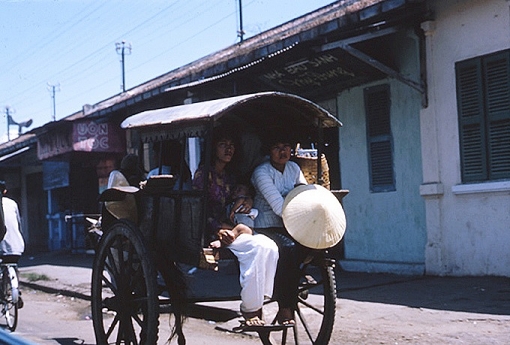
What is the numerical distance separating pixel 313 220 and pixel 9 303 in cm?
509

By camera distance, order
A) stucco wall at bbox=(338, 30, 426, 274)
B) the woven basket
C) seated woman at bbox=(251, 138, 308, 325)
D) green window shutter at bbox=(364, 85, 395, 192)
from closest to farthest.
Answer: seated woman at bbox=(251, 138, 308, 325), the woven basket, stucco wall at bbox=(338, 30, 426, 274), green window shutter at bbox=(364, 85, 395, 192)

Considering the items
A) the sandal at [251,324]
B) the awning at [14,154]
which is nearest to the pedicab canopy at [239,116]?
the sandal at [251,324]

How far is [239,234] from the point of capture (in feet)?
17.6

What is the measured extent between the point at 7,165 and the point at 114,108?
1020 cm

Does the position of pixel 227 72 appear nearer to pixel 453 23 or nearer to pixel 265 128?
pixel 453 23

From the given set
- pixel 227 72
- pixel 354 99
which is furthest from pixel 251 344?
pixel 227 72

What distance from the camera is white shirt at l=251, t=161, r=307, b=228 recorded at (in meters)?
5.70

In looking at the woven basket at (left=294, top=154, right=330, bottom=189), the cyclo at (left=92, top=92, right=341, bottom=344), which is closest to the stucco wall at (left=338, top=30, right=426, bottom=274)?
the woven basket at (left=294, top=154, right=330, bottom=189)

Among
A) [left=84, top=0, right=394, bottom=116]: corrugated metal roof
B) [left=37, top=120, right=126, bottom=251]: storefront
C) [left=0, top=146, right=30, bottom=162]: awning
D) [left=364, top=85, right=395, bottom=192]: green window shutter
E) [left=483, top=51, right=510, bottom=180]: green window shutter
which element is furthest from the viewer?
[left=0, top=146, right=30, bottom=162]: awning

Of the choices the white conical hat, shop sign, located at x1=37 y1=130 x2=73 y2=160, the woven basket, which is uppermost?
shop sign, located at x1=37 y1=130 x2=73 y2=160

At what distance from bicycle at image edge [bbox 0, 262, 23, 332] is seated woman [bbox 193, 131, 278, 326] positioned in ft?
13.2

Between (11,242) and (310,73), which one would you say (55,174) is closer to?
(310,73)

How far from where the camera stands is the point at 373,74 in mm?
11125

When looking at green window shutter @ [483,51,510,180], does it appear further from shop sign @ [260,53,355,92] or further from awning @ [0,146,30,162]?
awning @ [0,146,30,162]
